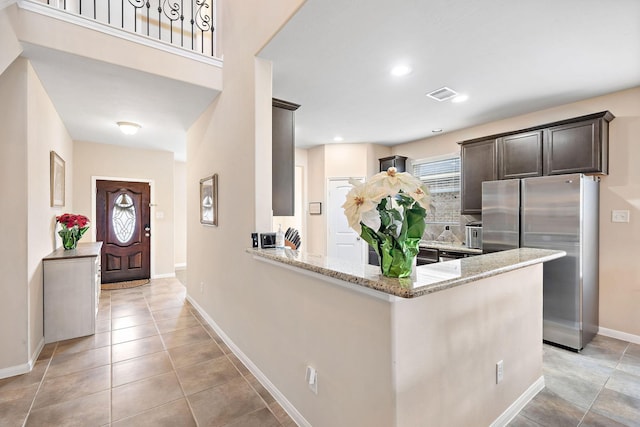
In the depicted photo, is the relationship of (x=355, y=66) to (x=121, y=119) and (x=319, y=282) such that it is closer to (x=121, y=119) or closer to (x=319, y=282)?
(x=319, y=282)

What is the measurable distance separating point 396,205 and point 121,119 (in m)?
4.06

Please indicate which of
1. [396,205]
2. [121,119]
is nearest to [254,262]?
[396,205]

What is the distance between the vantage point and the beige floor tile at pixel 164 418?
1798mm

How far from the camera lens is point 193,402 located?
2.01 m

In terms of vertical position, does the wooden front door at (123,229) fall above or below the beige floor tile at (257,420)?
above

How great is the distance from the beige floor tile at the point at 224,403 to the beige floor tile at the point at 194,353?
517 millimetres

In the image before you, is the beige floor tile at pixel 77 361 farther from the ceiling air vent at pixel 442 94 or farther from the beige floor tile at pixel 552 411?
the ceiling air vent at pixel 442 94

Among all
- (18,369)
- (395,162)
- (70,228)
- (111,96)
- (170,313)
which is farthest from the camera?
(395,162)

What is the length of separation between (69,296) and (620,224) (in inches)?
230

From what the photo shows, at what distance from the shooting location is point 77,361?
2566 millimetres

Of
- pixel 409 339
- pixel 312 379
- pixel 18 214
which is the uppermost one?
pixel 18 214

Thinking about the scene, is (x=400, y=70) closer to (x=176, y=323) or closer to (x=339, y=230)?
(x=339, y=230)

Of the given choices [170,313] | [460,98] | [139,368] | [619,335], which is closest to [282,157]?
[460,98]

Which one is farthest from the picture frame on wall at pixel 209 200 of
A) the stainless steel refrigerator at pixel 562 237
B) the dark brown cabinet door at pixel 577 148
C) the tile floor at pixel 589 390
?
the dark brown cabinet door at pixel 577 148
